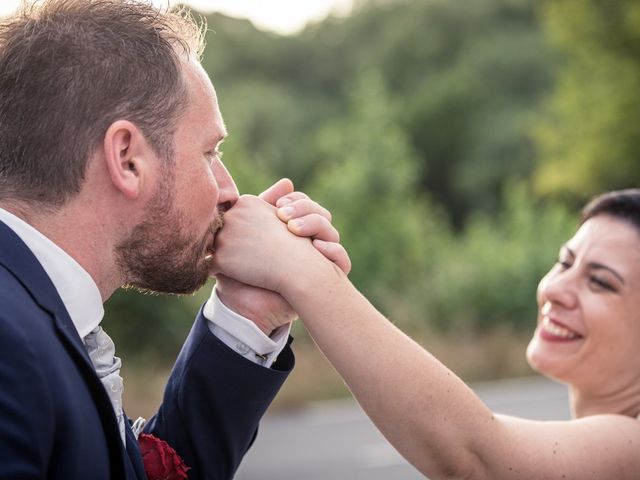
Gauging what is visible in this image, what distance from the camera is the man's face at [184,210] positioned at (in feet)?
6.63

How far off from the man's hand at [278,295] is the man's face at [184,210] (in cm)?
15

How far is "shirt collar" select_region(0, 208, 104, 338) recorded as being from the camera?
1853 mm

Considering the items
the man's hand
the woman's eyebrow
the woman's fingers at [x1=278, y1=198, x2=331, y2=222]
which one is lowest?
the man's hand

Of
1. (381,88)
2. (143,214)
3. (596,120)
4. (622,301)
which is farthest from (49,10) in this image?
(596,120)

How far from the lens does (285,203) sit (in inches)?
93.1

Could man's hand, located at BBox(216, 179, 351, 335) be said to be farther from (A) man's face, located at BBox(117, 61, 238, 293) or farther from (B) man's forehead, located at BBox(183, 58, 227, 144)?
(B) man's forehead, located at BBox(183, 58, 227, 144)

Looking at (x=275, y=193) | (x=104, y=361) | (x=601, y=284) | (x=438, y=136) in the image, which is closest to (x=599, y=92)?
(x=438, y=136)

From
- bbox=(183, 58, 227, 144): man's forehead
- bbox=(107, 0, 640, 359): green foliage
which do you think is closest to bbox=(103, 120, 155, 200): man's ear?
bbox=(183, 58, 227, 144): man's forehead

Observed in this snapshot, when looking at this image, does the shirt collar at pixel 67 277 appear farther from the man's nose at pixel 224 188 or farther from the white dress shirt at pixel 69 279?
the man's nose at pixel 224 188

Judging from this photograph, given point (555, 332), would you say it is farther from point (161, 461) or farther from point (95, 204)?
point (95, 204)

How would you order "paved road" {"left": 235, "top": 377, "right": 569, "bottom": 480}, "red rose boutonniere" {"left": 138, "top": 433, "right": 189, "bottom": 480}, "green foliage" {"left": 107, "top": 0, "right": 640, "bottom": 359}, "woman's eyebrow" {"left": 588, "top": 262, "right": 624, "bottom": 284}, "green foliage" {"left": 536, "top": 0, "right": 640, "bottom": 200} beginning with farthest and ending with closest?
"green foliage" {"left": 536, "top": 0, "right": 640, "bottom": 200}
"green foliage" {"left": 107, "top": 0, "right": 640, "bottom": 359}
"paved road" {"left": 235, "top": 377, "right": 569, "bottom": 480}
"woman's eyebrow" {"left": 588, "top": 262, "right": 624, "bottom": 284}
"red rose boutonniere" {"left": 138, "top": 433, "right": 189, "bottom": 480}

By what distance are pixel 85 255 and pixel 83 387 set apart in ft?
1.09

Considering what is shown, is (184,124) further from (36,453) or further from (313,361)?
(313,361)

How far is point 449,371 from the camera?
2.14 m
